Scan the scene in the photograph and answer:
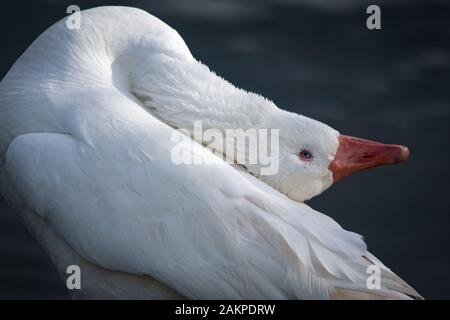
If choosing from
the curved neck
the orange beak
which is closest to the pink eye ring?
the orange beak

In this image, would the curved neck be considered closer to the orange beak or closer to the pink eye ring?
the pink eye ring

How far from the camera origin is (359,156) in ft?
13.7

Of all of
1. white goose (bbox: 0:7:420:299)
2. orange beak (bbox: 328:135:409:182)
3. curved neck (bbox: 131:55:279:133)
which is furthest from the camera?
orange beak (bbox: 328:135:409:182)

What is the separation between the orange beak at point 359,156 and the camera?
4145mm

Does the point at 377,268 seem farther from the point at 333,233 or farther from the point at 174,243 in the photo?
the point at 174,243

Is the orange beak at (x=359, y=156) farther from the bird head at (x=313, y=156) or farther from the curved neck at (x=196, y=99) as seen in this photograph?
the curved neck at (x=196, y=99)

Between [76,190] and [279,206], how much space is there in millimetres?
911

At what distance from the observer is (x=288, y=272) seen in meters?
3.58

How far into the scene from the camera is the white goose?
361cm

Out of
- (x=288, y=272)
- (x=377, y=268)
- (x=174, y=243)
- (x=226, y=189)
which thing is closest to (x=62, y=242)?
(x=174, y=243)

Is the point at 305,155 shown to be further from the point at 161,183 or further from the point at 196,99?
the point at 161,183

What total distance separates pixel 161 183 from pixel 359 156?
3.60 feet

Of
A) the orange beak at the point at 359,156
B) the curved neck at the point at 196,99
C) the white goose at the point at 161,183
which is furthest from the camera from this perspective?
the orange beak at the point at 359,156

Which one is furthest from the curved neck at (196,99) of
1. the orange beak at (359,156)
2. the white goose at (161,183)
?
the orange beak at (359,156)
